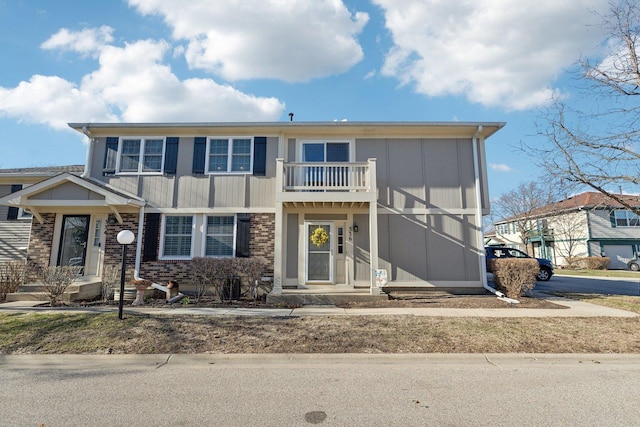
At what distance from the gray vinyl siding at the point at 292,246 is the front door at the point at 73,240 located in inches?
277

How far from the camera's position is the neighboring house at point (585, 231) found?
2848 centimetres

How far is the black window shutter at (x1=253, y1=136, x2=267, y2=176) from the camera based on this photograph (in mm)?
11547

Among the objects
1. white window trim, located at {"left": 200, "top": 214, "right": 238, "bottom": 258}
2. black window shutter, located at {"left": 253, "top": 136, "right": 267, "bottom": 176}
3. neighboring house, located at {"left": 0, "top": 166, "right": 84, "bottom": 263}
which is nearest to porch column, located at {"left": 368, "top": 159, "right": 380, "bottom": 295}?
black window shutter, located at {"left": 253, "top": 136, "right": 267, "bottom": 176}

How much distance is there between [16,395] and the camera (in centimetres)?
391

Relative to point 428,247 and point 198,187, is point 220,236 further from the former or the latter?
point 428,247

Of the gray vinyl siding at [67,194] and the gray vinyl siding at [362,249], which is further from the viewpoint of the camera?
the gray vinyl siding at [362,249]

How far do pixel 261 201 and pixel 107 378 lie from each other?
7450 mm

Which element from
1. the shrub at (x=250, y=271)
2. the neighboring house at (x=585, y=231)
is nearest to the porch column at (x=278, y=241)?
the shrub at (x=250, y=271)

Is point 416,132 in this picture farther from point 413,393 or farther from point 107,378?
point 107,378

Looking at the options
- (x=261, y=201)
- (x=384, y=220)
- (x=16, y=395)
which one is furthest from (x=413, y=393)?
(x=261, y=201)

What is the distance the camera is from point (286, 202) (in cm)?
1080

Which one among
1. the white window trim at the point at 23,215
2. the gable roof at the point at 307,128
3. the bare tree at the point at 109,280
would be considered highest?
the gable roof at the point at 307,128

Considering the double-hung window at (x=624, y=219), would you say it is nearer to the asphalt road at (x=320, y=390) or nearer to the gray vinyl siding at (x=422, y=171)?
the gray vinyl siding at (x=422, y=171)

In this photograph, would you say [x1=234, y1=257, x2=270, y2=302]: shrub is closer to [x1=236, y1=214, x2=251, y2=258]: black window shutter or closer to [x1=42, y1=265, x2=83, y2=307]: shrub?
[x1=236, y1=214, x2=251, y2=258]: black window shutter
